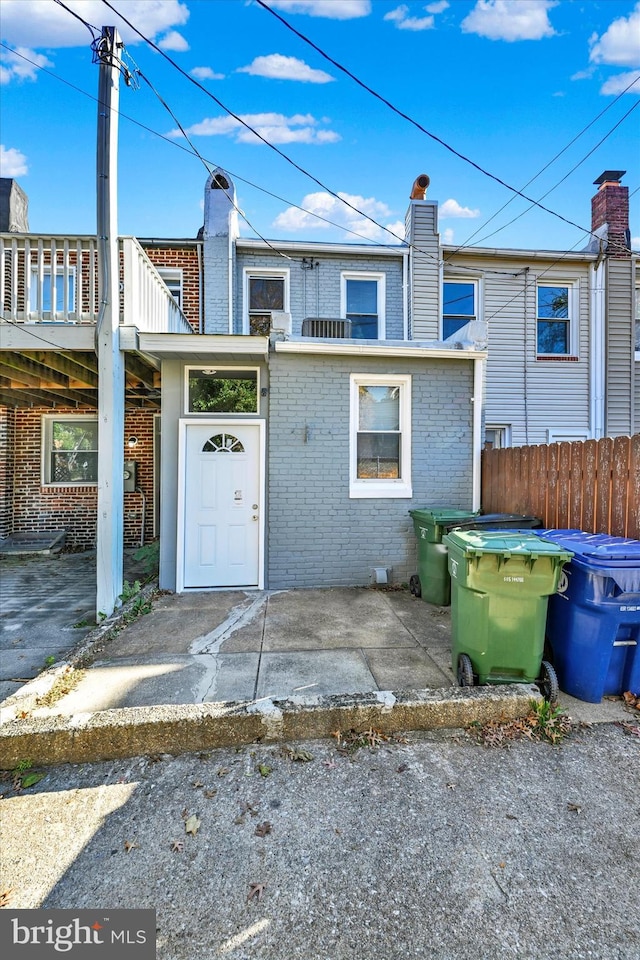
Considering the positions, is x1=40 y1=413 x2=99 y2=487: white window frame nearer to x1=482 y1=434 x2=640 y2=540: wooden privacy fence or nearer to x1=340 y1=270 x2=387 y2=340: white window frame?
x1=340 y1=270 x2=387 y2=340: white window frame

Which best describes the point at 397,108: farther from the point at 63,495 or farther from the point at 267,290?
the point at 63,495

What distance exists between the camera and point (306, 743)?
8.63 feet

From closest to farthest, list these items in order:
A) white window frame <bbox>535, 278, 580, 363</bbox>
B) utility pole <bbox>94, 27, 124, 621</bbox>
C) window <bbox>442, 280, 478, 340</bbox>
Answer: utility pole <bbox>94, 27, 124, 621</bbox> → window <bbox>442, 280, 478, 340</bbox> → white window frame <bbox>535, 278, 580, 363</bbox>

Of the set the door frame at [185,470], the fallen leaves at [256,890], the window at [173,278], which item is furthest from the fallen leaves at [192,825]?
the window at [173,278]

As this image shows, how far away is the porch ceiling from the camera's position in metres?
5.29

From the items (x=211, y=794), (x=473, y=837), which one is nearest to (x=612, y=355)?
(x=473, y=837)

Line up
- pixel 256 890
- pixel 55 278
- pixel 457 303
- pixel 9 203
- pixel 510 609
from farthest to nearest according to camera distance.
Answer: pixel 457 303 < pixel 9 203 < pixel 55 278 < pixel 510 609 < pixel 256 890

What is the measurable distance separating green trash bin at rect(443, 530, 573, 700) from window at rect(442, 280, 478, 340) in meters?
7.06

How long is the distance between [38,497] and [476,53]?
Answer: 1050 centimetres

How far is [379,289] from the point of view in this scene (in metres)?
8.73

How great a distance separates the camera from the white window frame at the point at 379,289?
863cm

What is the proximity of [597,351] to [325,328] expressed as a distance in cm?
657

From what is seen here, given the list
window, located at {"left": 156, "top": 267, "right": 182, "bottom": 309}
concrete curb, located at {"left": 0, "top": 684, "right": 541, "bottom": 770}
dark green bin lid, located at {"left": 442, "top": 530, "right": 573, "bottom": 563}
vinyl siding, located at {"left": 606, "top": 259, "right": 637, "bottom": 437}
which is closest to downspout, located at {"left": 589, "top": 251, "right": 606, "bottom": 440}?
vinyl siding, located at {"left": 606, "top": 259, "right": 637, "bottom": 437}

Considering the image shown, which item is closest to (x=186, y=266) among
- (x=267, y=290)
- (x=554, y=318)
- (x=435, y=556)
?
(x=267, y=290)
